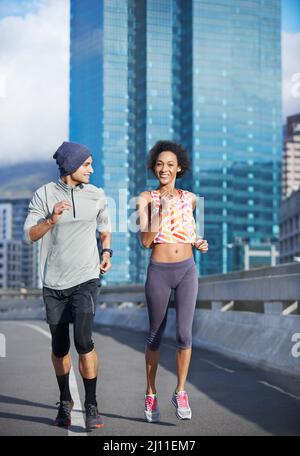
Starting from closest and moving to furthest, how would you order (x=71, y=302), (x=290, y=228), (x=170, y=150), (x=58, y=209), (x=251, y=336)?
(x=58, y=209), (x=71, y=302), (x=170, y=150), (x=251, y=336), (x=290, y=228)

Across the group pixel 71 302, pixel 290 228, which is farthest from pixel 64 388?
pixel 290 228

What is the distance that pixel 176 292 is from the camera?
706 centimetres

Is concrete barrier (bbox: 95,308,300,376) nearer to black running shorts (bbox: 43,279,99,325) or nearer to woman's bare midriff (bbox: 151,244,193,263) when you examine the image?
woman's bare midriff (bbox: 151,244,193,263)

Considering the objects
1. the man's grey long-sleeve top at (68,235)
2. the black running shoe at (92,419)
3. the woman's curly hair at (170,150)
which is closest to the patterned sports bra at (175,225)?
the woman's curly hair at (170,150)

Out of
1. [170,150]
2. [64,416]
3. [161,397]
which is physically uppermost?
[170,150]

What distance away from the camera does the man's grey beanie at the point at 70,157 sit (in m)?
6.73

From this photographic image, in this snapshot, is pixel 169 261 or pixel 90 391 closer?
pixel 90 391

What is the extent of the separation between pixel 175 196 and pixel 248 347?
5.48m

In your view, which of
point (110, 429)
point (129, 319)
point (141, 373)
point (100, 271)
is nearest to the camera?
→ point (110, 429)

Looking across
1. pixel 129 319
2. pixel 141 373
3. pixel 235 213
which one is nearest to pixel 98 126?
pixel 235 213

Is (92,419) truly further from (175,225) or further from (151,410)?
(175,225)

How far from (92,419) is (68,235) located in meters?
1.33

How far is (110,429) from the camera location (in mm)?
6379

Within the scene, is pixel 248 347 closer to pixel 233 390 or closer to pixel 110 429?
pixel 233 390
